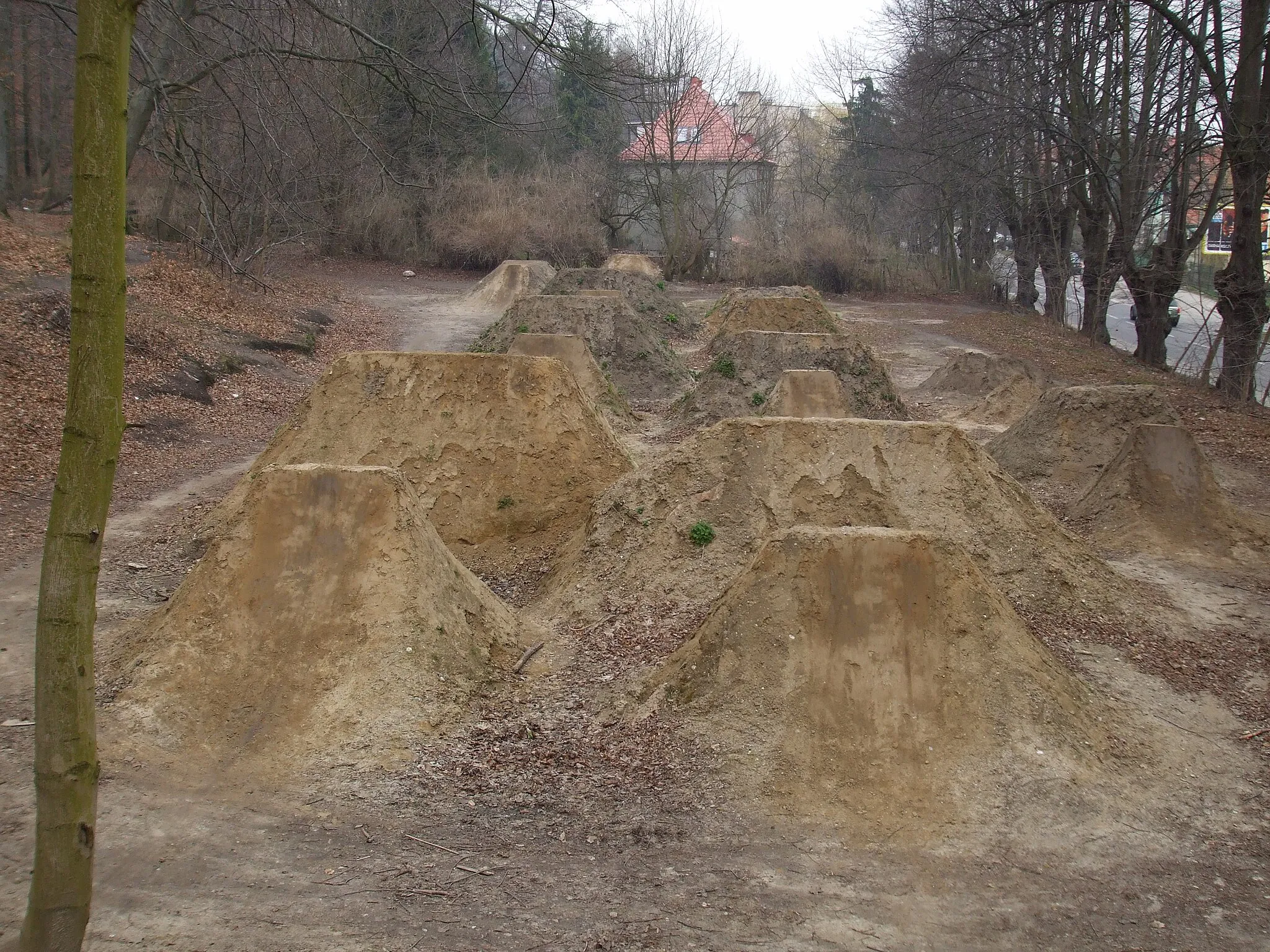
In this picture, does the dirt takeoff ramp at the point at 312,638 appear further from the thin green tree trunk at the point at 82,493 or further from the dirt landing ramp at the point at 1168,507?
the dirt landing ramp at the point at 1168,507

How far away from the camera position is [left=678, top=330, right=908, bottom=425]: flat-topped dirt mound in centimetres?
1645

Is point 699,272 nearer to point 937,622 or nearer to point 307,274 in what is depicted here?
point 307,274

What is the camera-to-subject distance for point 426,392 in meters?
11.0

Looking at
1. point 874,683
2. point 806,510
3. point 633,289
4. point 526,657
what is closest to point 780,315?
point 633,289

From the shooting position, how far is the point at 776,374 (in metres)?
17.1

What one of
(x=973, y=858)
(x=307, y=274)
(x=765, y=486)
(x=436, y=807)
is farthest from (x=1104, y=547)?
(x=307, y=274)

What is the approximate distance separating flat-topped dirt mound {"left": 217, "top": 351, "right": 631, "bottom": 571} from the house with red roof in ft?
103

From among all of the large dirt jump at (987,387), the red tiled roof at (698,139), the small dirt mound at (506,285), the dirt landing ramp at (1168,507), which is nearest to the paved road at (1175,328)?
the large dirt jump at (987,387)

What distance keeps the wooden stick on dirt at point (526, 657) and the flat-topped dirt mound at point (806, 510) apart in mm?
632

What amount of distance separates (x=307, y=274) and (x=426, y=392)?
917 inches

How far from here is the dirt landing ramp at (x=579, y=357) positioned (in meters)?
15.9

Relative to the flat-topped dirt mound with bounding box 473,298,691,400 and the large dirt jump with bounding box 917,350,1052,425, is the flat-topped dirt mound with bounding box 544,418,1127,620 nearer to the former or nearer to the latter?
the large dirt jump with bounding box 917,350,1052,425

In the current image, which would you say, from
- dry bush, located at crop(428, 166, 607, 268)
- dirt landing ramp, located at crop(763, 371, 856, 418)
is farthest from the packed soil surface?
dry bush, located at crop(428, 166, 607, 268)

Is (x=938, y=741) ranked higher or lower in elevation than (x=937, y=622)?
lower
